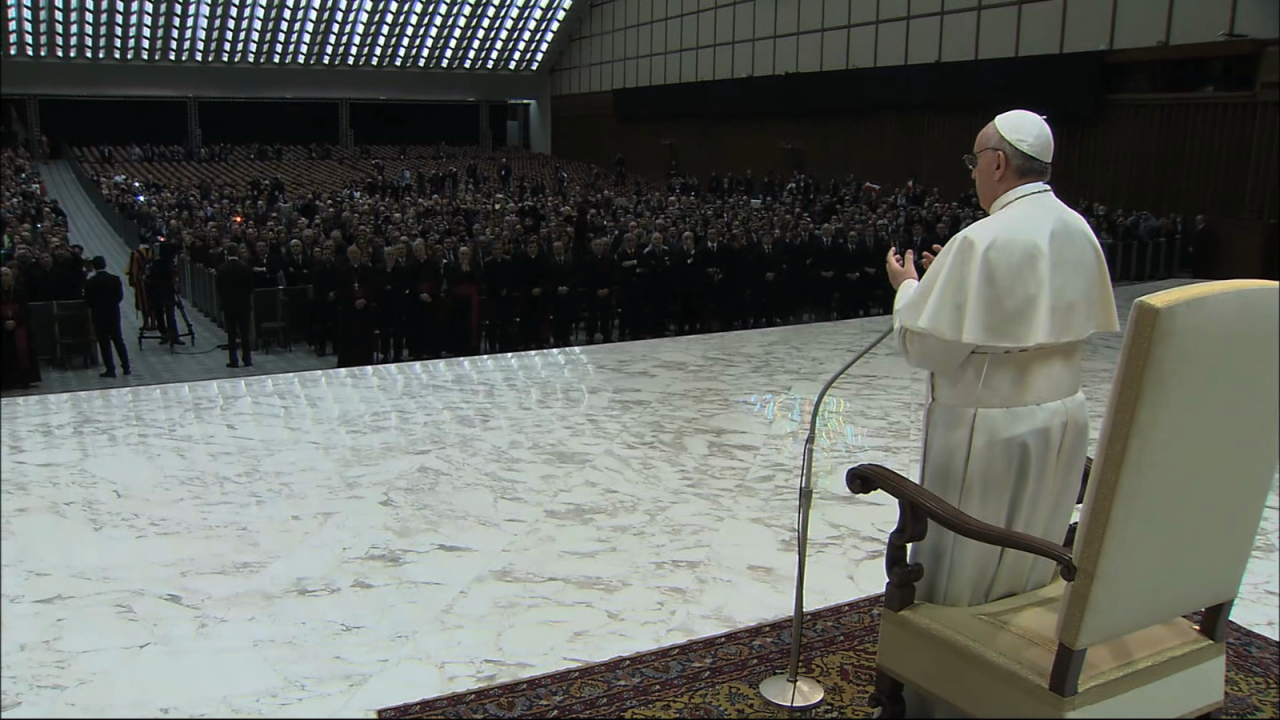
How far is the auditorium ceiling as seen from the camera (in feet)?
27.1

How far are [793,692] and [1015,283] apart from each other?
139 cm

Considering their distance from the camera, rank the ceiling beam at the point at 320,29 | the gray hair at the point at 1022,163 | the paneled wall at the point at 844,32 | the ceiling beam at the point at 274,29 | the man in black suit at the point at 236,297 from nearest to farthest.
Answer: the gray hair at the point at 1022,163 → the man in black suit at the point at 236,297 → the ceiling beam at the point at 274,29 → the paneled wall at the point at 844,32 → the ceiling beam at the point at 320,29

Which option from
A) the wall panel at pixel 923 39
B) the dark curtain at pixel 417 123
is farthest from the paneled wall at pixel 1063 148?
the dark curtain at pixel 417 123

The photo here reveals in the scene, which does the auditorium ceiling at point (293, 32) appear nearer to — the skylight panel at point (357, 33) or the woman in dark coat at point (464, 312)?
the skylight panel at point (357, 33)

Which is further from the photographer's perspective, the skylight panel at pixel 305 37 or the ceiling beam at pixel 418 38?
the ceiling beam at pixel 418 38

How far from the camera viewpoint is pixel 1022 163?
2.61 metres

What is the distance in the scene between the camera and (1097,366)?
8.66 m

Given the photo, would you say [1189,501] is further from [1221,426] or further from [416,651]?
[416,651]

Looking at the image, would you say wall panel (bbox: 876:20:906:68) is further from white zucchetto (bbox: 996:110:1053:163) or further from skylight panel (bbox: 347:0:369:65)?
white zucchetto (bbox: 996:110:1053:163)

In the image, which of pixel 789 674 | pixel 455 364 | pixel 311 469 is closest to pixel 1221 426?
pixel 789 674

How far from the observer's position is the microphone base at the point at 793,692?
300 cm

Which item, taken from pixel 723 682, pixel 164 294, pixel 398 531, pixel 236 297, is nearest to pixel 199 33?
pixel 164 294

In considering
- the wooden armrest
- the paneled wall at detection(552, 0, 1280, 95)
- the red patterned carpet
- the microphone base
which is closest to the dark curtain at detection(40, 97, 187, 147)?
the red patterned carpet

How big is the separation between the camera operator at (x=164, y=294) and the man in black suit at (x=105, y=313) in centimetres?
78
